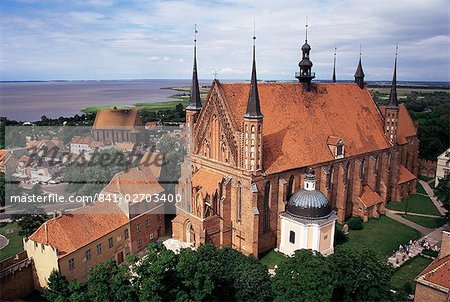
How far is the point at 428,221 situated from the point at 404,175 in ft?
34.5

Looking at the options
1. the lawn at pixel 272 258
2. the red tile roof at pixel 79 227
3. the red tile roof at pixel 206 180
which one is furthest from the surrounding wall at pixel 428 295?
the red tile roof at pixel 79 227

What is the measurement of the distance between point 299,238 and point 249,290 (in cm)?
1022

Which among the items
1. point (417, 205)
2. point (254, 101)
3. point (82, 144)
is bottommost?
point (417, 205)

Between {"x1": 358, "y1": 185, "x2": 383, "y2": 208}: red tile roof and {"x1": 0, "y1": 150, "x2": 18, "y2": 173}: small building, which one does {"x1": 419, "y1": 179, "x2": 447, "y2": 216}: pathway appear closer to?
{"x1": 358, "y1": 185, "x2": 383, "y2": 208}: red tile roof

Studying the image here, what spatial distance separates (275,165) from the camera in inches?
1462

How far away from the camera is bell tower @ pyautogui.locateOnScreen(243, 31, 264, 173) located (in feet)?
111

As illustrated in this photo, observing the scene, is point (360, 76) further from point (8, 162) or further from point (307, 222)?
point (8, 162)

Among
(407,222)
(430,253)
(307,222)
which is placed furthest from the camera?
(407,222)

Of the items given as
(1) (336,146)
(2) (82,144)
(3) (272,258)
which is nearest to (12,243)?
(3) (272,258)

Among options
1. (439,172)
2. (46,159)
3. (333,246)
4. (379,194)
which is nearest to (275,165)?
(333,246)

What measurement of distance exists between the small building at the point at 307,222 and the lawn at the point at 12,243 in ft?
94.9

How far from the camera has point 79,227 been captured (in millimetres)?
34000


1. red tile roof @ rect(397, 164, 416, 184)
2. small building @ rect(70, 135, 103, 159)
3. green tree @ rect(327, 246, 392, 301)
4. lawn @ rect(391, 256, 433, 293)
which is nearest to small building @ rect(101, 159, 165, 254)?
green tree @ rect(327, 246, 392, 301)

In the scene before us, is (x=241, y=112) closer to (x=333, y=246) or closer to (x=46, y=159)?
(x=333, y=246)
